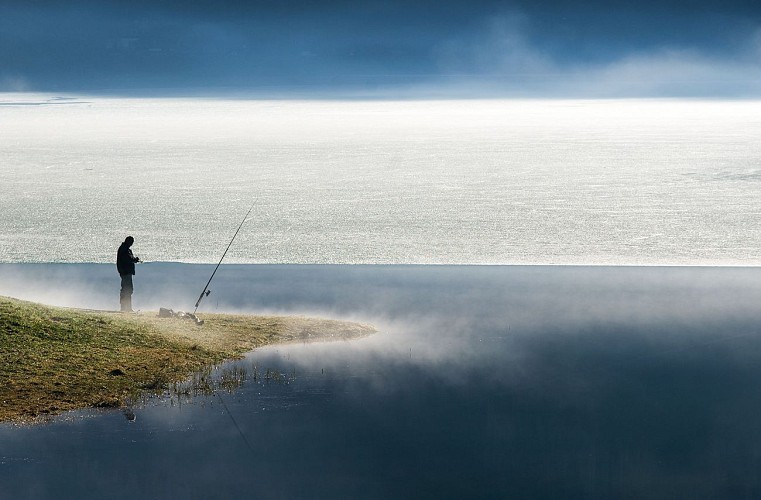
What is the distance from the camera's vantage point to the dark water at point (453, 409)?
1274 centimetres

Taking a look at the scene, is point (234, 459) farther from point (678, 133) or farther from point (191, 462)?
point (678, 133)

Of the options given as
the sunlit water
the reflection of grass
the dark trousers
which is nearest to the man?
the dark trousers

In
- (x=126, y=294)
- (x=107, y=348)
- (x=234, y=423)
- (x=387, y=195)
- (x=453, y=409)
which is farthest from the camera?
(x=387, y=195)

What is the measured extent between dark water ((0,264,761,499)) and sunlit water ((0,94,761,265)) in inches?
127

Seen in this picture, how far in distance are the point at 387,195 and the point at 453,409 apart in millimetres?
19311

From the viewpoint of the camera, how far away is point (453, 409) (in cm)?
1520

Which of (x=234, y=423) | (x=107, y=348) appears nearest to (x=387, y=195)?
(x=107, y=348)

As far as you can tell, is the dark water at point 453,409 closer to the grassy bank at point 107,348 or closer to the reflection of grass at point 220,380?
the reflection of grass at point 220,380

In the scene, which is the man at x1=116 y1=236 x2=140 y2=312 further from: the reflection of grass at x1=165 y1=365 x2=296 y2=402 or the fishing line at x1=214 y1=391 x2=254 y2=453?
the fishing line at x1=214 y1=391 x2=254 y2=453

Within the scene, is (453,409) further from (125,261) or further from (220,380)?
(125,261)

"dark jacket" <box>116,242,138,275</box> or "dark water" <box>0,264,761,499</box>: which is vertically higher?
"dark jacket" <box>116,242,138,275</box>

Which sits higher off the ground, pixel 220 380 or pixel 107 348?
pixel 107 348

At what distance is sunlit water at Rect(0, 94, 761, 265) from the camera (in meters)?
25.8

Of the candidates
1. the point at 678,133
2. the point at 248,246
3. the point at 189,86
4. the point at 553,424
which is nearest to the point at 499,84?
the point at 189,86
